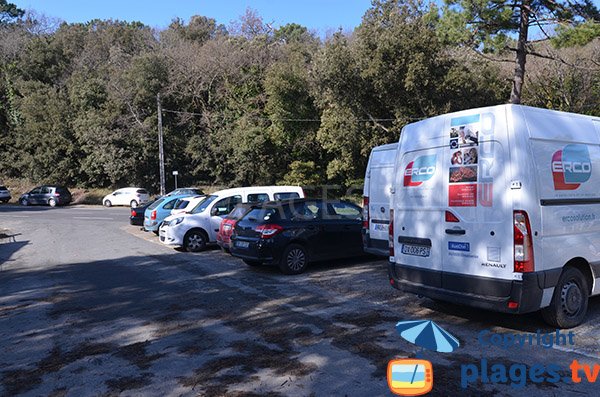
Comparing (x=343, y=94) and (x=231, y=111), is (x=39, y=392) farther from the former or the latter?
(x=231, y=111)

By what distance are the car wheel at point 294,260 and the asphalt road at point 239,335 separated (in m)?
0.24

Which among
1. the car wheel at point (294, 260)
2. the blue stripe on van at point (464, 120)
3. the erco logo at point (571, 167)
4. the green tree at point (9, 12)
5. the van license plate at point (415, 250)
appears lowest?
the car wheel at point (294, 260)

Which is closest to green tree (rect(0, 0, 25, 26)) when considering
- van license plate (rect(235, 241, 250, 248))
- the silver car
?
the silver car

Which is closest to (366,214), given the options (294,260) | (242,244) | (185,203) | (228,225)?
(294,260)

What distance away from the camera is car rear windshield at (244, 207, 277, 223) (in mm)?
10050

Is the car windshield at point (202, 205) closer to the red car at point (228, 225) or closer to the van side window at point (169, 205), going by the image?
the red car at point (228, 225)

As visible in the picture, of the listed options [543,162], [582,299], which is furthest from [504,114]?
[582,299]

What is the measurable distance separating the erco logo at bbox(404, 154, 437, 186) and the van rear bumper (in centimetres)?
114

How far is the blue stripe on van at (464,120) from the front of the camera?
19.0 ft

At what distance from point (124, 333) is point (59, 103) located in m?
45.4

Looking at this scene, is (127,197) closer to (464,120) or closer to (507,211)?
(464,120)

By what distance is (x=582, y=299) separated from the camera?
5.96 meters

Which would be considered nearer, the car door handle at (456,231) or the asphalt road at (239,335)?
the asphalt road at (239,335)

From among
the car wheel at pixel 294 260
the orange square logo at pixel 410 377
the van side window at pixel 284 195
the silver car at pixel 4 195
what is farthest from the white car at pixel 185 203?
the silver car at pixel 4 195
